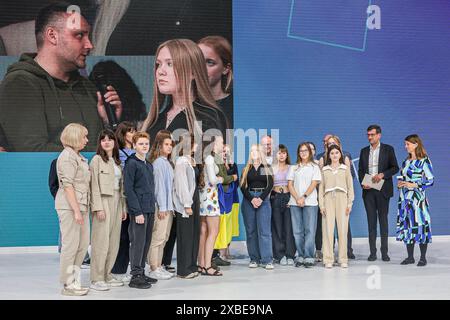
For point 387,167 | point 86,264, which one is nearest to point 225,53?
point 387,167

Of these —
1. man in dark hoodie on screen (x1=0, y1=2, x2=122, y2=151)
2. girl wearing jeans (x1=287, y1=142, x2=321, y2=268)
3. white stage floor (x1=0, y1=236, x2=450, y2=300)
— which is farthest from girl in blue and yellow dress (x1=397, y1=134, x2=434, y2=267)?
man in dark hoodie on screen (x1=0, y1=2, x2=122, y2=151)

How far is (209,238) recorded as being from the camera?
19.2ft

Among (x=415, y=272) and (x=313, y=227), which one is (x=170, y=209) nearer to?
(x=313, y=227)

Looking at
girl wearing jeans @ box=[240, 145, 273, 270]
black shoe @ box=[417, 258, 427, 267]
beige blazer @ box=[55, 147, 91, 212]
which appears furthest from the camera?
black shoe @ box=[417, 258, 427, 267]

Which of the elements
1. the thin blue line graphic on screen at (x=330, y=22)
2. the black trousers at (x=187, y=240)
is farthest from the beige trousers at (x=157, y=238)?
the thin blue line graphic on screen at (x=330, y=22)

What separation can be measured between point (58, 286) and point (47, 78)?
347 cm

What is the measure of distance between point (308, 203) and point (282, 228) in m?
0.47

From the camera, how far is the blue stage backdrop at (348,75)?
834 centimetres

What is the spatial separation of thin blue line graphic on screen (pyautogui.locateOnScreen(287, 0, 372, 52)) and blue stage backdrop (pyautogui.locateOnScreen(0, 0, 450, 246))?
0.05ft

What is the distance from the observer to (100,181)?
16.5 ft

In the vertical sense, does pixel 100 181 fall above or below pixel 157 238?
above

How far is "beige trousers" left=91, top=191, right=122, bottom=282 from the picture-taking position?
5.06 metres

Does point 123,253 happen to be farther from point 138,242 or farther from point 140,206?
point 140,206

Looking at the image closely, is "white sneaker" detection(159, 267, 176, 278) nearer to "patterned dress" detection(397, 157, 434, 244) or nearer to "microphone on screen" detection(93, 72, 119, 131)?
→ "patterned dress" detection(397, 157, 434, 244)
